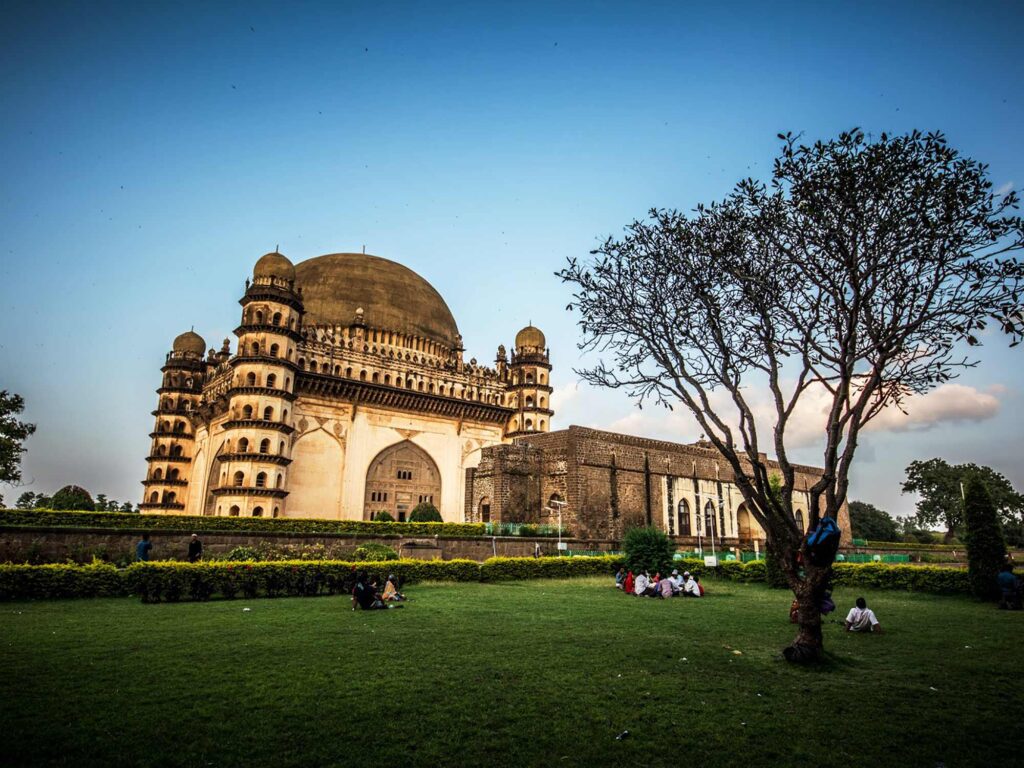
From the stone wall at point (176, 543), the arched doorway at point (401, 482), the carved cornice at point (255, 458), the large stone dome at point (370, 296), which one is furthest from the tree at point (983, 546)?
the large stone dome at point (370, 296)

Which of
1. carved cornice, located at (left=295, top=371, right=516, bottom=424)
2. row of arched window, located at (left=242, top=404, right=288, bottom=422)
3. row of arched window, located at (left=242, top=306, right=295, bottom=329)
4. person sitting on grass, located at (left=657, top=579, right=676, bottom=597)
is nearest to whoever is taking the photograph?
person sitting on grass, located at (left=657, top=579, right=676, bottom=597)

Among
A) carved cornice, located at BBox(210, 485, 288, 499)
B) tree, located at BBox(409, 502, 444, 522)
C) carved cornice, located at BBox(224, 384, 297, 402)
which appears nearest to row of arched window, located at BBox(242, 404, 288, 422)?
carved cornice, located at BBox(224, 384, 297, 402)

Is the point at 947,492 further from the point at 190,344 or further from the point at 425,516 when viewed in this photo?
the point at 190,344

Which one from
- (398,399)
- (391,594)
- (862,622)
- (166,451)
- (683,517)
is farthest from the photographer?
(166,451)

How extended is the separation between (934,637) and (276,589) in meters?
12.5

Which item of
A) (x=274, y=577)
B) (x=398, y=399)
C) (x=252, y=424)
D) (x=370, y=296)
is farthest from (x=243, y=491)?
(x=274, y=577)

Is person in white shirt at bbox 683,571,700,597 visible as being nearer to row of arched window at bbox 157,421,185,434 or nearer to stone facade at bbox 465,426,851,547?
→ stone facade at bbox 465,426,851,547

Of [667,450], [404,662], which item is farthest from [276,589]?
[667,450]

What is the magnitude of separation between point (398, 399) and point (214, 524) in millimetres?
15271

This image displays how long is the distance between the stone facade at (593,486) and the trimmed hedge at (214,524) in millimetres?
3225

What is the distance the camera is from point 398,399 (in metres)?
36.4

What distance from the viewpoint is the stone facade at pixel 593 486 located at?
2925 cm

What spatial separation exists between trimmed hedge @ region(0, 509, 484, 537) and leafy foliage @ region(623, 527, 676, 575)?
8285mm

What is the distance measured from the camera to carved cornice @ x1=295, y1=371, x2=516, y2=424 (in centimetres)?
3366
